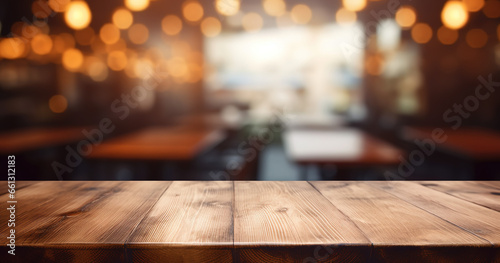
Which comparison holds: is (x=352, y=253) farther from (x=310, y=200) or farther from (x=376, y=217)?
(x=310, y=200)

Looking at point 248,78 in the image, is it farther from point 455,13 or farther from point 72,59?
point 455,13

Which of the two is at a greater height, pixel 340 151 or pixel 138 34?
pixel 138 34

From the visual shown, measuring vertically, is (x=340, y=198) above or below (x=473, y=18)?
below

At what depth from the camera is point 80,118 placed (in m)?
5.11

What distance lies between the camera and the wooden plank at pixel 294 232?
2.17 feet

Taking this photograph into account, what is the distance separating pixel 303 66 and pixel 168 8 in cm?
216

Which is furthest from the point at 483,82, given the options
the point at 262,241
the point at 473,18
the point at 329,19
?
the point at 262,241

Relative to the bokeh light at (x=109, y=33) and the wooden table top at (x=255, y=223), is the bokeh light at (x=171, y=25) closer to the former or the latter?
the bokeh light at (x=109, y=33)

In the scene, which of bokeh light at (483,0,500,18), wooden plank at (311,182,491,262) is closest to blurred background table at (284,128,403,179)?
wooden plank at (311,182,491,262)

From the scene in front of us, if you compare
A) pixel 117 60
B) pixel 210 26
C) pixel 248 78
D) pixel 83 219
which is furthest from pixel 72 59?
pixel 83 219

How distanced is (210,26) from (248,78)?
3.17ft

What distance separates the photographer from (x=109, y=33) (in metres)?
5.28

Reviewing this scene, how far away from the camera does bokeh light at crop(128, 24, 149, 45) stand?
214 inches

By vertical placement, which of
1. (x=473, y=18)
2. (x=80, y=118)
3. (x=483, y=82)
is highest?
(x=473, y=18)
